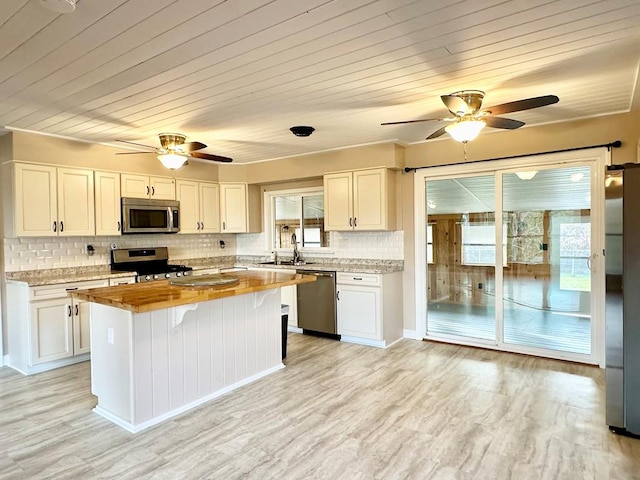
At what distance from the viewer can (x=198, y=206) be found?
19.6 feet

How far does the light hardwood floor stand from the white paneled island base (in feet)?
0.42

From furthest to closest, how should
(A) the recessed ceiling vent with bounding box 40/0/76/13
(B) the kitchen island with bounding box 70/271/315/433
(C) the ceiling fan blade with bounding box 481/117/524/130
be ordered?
(C) the ceiling fan blade with bounding box 481/117/524/130 < (B) the kitchen island with bounding box 70/271/315/433 < (A) the recessed ceiling vent with bounding box 40/0/76/13

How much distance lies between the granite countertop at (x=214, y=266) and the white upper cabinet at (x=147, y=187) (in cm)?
100

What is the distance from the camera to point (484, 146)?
455 cm

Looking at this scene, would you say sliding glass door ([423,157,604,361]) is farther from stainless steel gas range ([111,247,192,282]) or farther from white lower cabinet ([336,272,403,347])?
stainless steel gas range ([111,247,192,282])

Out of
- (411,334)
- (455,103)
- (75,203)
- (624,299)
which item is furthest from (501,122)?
(75,203)

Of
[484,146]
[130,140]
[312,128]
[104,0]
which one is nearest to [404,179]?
[484,146]

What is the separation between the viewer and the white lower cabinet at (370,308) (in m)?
4.77

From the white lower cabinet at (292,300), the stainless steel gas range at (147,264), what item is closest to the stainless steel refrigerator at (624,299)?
the white lower cabinet at (292,300)

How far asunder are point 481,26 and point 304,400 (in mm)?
2918

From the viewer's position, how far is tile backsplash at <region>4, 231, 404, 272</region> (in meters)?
4.45

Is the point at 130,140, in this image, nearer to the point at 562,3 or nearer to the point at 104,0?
the point at 104,0

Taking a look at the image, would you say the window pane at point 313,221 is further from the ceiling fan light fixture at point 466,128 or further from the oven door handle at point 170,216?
the ceiling fan light fixture at point 466,128

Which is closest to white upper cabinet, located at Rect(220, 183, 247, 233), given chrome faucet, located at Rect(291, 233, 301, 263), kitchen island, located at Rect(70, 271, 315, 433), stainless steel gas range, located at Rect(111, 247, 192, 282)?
chrome faucet, located at Rect(291, 233, 301, 263)
